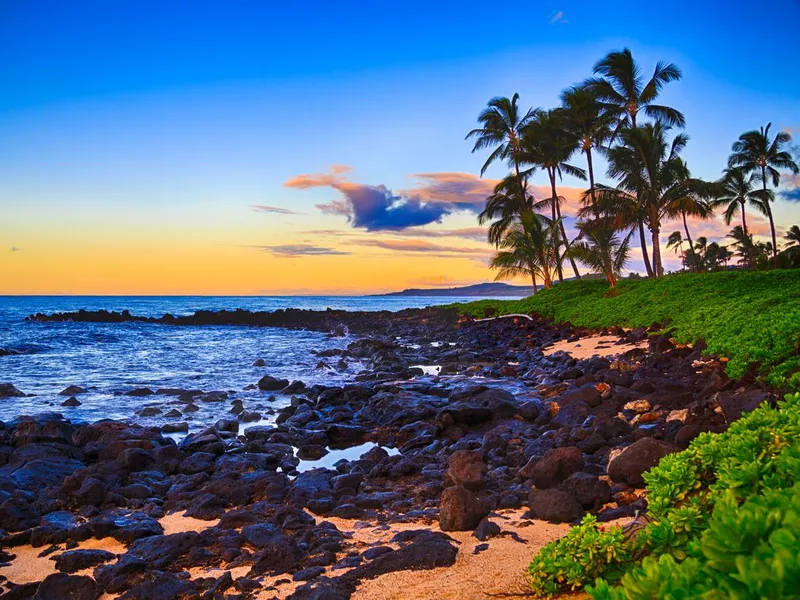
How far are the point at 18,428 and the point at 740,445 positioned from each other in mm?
10613

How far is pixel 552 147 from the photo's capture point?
36625 millimetres

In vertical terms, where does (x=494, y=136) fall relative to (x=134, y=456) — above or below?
above

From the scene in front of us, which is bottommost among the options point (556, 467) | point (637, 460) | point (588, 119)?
point (556, 467)

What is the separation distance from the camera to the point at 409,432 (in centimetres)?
991

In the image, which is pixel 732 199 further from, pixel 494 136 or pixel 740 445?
pixel 740 445

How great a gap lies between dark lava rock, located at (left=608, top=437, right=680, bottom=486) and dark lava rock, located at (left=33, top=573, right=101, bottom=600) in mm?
4927

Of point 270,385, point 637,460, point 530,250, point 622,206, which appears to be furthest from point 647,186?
point 637,460

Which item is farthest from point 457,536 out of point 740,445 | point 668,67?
point 668,67

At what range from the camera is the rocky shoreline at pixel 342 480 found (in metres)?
4.77

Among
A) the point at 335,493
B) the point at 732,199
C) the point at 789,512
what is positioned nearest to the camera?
the point at 789,512

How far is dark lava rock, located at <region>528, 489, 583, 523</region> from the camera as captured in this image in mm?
5500

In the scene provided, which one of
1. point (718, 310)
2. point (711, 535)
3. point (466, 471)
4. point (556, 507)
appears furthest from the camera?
point (718, 310)

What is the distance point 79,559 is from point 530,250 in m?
35.8

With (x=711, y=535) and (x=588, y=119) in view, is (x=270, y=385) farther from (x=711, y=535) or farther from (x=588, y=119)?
(x=588, y=119)
